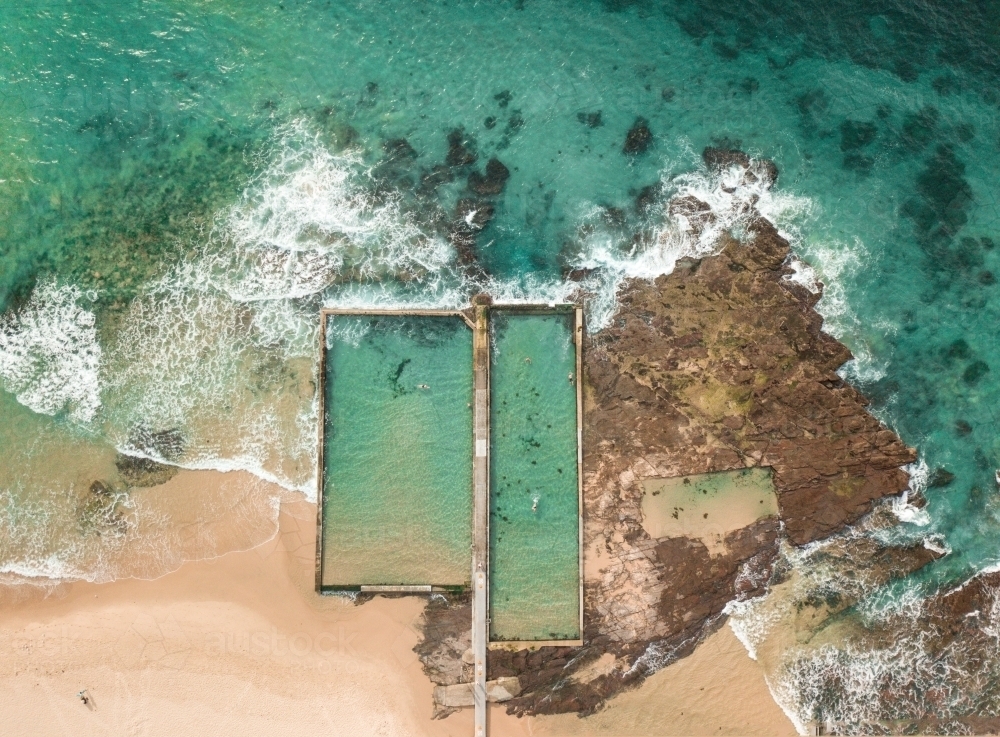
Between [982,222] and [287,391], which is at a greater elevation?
[982,222]

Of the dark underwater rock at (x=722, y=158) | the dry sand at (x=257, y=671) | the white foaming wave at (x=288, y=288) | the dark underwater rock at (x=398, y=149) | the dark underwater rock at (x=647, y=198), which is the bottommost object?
the dry sand at (x=257, y=671)

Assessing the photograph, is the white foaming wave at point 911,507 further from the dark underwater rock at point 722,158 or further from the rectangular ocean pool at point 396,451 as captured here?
the rectangular ocean pool at point 396,451

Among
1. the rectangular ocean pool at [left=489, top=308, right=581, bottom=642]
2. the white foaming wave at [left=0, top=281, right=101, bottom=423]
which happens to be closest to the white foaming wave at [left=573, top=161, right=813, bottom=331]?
the rectangular ocean pool at [left=489, top=308, right=581, bottom=642]

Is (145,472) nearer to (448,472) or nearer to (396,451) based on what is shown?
(396,451)

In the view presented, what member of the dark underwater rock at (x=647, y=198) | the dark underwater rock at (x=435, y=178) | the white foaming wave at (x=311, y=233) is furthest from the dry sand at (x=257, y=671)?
the dark underwater rock at (x=647, y=198)

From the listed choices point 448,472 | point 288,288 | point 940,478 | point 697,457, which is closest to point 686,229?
point 697,457

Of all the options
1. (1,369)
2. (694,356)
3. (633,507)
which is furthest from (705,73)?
(1,369)

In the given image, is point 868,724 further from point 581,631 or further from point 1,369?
point 1,369
